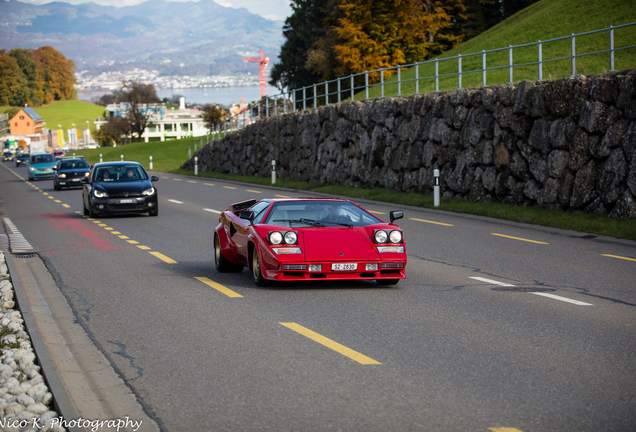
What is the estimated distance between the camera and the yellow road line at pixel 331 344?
6.21 metres

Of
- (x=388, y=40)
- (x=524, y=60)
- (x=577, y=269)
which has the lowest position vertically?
(x=577, y=269)

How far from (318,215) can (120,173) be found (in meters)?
13.4

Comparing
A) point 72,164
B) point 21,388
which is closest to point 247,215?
point 21,388

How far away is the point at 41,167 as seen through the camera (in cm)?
4822

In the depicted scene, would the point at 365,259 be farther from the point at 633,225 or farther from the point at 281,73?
the point at 281,73

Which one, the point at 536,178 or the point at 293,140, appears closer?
the point at 536,178

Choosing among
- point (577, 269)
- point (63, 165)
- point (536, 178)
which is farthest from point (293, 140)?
point (577, 269)

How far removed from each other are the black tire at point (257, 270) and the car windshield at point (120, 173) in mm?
12811

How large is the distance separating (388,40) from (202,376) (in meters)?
46.7

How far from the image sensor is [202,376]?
229 inches

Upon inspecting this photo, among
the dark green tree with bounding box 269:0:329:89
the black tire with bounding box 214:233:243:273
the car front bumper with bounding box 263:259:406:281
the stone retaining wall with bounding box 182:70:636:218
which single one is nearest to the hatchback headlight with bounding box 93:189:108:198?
the stone retaining wall with bounding box 182:70:636:218

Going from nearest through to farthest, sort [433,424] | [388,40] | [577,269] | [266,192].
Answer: [433,424] → [577,269] → [266,192] → [388,40]

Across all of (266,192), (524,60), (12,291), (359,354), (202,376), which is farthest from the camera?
(266,192)

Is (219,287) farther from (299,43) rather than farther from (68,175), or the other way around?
(299,43)
